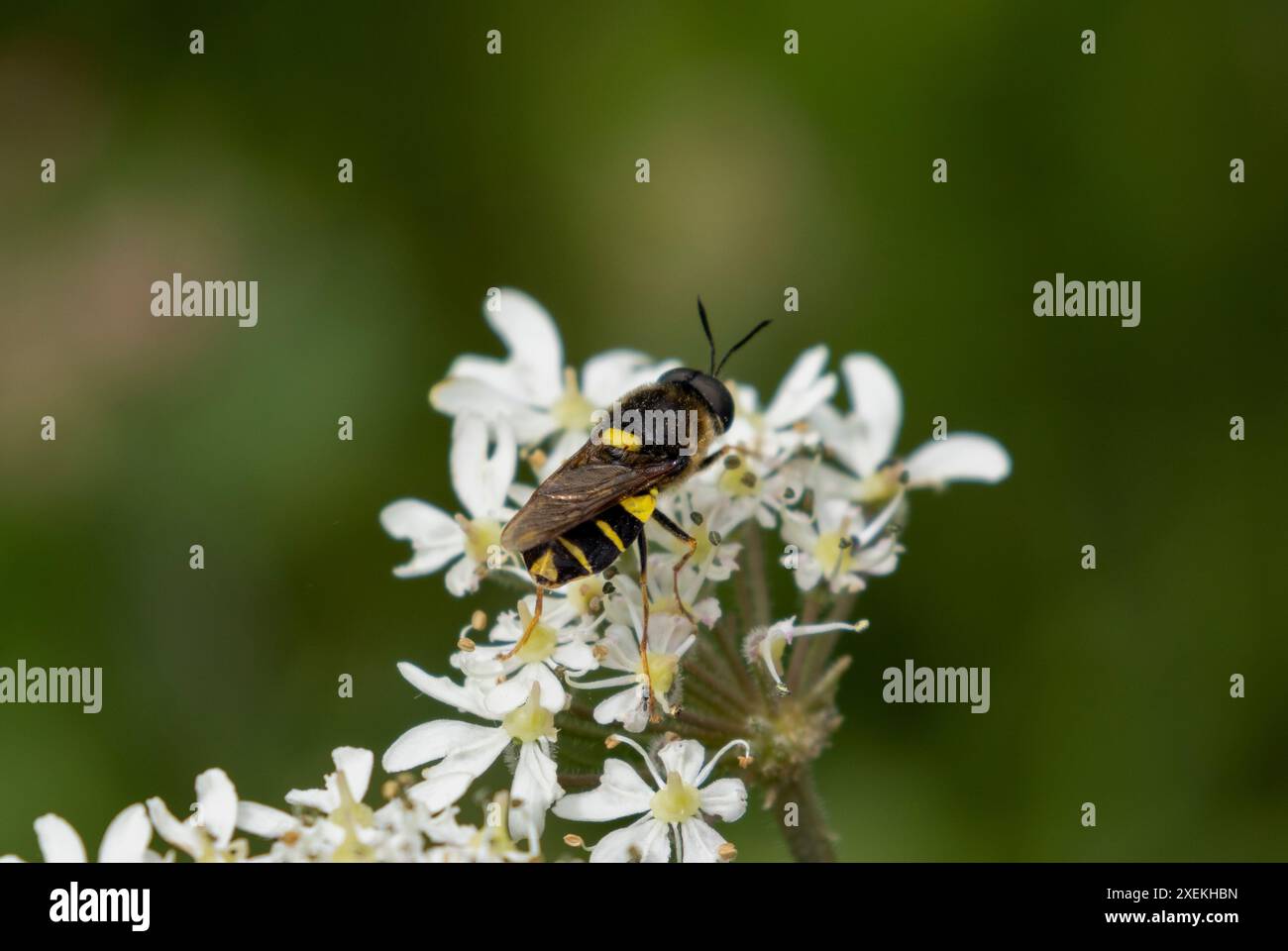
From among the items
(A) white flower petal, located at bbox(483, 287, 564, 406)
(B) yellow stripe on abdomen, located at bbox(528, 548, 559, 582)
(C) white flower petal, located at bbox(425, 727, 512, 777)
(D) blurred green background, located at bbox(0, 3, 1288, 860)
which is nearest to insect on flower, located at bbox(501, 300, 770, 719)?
(B) yellow stripe on abdomen, located at bbox(528, 548, 559, 582)

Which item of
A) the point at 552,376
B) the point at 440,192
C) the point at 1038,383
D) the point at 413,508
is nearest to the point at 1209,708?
the point at 1038,383

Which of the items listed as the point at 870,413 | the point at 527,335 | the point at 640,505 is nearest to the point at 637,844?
the point at 640,505

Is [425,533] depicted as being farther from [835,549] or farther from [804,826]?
[804,826]

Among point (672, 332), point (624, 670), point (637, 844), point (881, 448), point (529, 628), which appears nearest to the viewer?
point (637, 844)

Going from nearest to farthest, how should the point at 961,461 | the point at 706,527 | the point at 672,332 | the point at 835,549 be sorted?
the point at 706,527
the point at 835,549
the point at 961,461
the point at 672,332

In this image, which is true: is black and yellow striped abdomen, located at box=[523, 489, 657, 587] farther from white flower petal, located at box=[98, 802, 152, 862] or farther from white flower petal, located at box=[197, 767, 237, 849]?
white flower petal, located at box=[98, 802, 152, 862]

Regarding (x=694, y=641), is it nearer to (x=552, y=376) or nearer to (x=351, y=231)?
(x=552, y=376)

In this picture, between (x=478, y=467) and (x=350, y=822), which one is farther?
(x=478, y=467)
